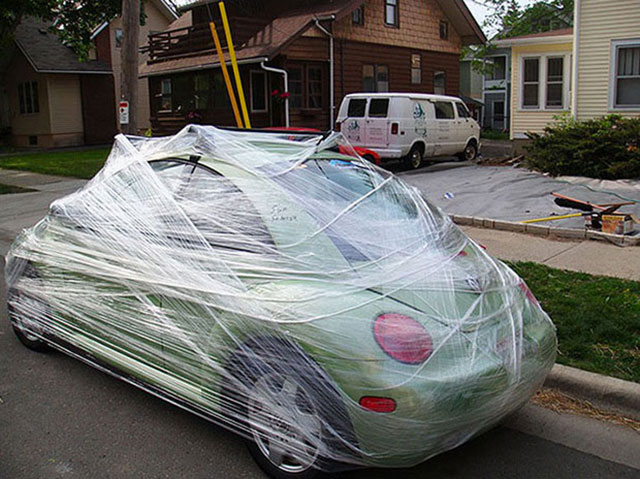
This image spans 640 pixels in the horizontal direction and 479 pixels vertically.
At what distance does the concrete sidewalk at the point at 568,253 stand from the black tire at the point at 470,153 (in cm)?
963

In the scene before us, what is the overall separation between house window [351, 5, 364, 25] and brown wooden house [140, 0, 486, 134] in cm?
3

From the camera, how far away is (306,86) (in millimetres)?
19844

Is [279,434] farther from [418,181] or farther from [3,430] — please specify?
[418,181]

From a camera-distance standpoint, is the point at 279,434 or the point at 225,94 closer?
the point at 279,434

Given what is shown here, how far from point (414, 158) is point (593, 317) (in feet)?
36.3

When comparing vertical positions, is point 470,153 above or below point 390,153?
below

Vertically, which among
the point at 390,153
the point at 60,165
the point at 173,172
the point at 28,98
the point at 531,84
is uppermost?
the point at 28,98

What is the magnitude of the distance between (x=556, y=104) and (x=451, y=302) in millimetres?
17670

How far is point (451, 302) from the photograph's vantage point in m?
3.22

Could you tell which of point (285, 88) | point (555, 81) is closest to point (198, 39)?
point (285, 88)

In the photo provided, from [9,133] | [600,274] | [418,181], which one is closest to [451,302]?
[600,274]

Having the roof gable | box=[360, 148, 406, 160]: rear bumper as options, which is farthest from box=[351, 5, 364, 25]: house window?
the roof gable

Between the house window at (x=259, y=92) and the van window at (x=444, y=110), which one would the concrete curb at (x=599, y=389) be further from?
→ the house window at (x=259, y=92)

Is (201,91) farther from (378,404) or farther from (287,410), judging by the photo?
(378,404)
